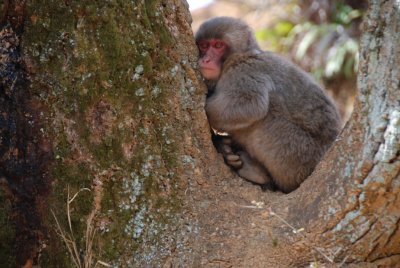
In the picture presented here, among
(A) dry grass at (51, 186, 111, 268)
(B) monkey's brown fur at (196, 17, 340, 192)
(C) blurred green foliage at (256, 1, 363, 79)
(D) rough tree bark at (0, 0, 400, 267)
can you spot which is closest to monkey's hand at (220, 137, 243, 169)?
(B) monkey's brown fur at (196, 17, 340, 192)

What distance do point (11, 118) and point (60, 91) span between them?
36cm

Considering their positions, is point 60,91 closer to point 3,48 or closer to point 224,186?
point 3,48

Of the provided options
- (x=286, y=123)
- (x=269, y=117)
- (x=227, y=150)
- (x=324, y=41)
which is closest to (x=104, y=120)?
(x=227, y=150)

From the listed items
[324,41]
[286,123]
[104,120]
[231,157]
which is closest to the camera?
[104,120]

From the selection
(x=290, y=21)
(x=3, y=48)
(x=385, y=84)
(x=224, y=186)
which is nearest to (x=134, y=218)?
(x=224, y=186)

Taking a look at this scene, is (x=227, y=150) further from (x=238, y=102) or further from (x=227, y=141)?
(x=238, y=102)

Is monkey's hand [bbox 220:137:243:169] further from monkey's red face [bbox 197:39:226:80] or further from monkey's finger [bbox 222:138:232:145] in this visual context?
monkey's red face [bbox 197:39:226:80]

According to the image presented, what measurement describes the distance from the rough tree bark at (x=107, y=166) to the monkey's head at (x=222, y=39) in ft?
3.25

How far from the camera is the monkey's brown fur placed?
4.97 m

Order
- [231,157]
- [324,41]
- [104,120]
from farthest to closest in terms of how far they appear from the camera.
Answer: [324,41] < [231,157] < [104,120]

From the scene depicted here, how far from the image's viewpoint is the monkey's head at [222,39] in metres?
5.23

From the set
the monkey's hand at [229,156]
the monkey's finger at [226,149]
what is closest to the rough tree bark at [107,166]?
the monkey's hand at [229,156]

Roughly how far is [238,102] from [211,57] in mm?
397

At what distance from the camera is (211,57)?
5031 mm
